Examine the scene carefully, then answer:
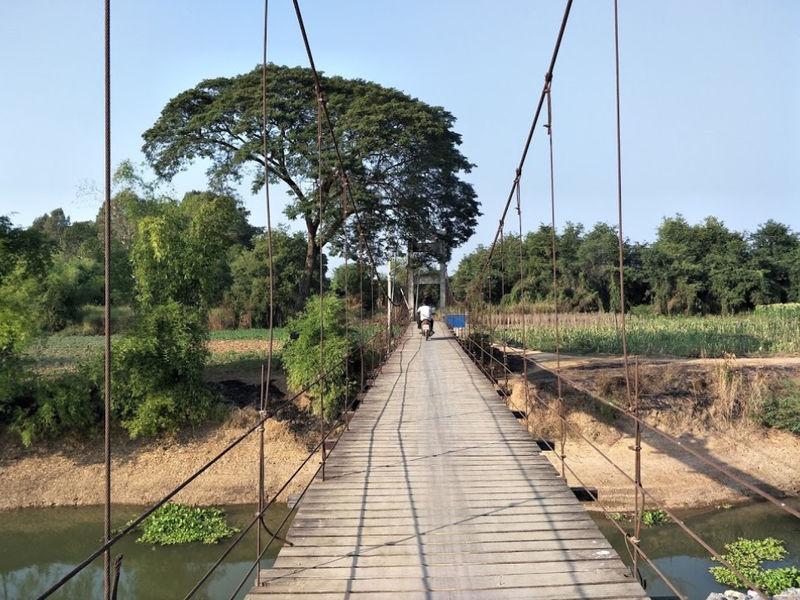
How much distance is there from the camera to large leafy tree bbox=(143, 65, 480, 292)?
484 inches

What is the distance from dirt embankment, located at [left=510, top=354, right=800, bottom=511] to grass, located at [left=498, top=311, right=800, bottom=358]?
65.4 inches

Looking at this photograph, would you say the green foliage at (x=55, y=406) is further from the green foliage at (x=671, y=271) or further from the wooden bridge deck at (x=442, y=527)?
the green foliage at (x=671, y=271)

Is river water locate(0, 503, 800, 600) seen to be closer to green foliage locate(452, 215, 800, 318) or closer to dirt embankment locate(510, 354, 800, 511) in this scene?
dirt embankment locate(510, 354, 800, 511)

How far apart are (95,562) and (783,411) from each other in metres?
10.3

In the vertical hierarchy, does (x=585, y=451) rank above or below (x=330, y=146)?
below

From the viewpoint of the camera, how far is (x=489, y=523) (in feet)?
8.59

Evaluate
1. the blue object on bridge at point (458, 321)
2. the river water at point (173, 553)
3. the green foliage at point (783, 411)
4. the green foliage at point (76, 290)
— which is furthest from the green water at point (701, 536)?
the green foliage at point (76, 290)

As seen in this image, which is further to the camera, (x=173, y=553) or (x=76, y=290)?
(x=76, y=290)

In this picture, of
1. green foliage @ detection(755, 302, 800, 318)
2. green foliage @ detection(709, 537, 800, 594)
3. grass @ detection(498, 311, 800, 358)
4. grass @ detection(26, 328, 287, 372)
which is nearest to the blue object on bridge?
grass @ detection(498, 311, 800, 358)

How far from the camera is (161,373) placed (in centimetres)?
981

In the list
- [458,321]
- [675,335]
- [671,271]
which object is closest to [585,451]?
[458,321]

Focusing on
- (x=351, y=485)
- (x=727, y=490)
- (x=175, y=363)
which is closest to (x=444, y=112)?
(x=175, y=363)

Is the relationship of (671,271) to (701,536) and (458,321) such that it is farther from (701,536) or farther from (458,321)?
(701,536)

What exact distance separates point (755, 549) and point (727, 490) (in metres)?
2.14
